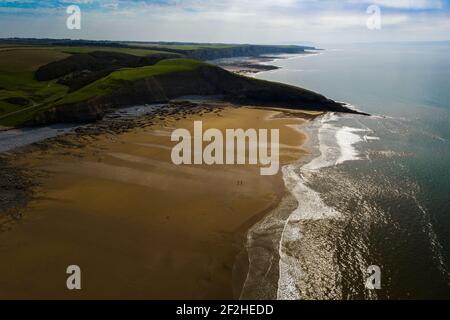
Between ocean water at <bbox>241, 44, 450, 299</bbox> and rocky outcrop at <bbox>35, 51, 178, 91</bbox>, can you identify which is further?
rocky outcrop at <bbox>35, 51, 178, 91</bbox>

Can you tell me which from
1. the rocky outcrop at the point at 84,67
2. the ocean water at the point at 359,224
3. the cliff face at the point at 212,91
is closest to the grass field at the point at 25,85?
the rocky outcrop at the point at 84,67

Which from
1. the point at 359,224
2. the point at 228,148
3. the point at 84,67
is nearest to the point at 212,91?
the point at 84,67

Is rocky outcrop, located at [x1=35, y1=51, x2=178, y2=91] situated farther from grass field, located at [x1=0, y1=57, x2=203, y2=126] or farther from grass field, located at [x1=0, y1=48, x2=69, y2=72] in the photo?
grass field, located at [x1=0, y1=48, x2=69, y2=72]

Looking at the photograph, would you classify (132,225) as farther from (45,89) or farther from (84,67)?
(84,67)

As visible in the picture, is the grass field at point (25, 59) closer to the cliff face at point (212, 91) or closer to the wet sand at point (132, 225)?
the cliff face at point (212, 91)

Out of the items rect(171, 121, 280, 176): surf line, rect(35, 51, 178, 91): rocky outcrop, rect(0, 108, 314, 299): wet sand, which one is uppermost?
rect(35, 51, 178, 91): rocky outcrop

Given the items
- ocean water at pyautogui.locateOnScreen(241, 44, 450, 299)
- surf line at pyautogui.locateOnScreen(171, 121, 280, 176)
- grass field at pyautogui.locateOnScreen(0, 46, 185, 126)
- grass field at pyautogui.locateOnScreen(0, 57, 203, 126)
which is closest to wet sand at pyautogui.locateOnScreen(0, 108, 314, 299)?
surf line at pyautogui.locateOnScreen(171, 121, 280, 176)

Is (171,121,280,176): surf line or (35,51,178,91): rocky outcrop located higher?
(35,51,178,91): rocky outcrop
